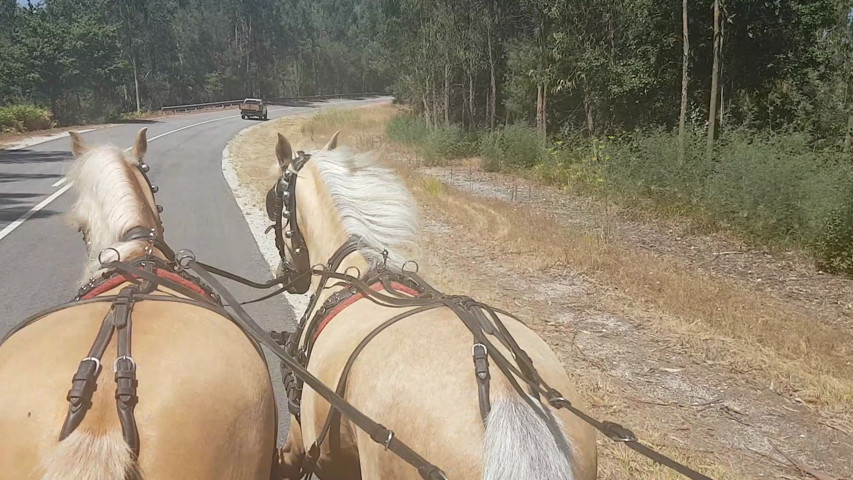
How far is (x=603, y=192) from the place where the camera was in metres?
15.1

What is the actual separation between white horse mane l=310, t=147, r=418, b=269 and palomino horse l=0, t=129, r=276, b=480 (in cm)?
107

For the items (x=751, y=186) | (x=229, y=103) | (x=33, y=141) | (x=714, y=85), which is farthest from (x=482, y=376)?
(x=229, y=103)

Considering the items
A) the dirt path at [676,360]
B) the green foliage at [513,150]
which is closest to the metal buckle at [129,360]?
the dirt path at [676,360]

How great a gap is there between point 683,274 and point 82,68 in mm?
46785

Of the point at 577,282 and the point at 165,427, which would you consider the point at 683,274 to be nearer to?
the point at 577,282

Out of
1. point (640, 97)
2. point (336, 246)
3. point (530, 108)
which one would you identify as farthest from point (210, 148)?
point (336, 246)

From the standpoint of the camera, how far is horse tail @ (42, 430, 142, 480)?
5.98 feet

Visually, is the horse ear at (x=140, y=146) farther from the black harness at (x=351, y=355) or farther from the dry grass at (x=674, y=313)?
the dry grass at (x=674, y=313)

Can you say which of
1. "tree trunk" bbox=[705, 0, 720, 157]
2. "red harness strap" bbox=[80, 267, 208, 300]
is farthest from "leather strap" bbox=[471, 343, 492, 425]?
"tree trunk" bbox=[705, 0, 720, 157]

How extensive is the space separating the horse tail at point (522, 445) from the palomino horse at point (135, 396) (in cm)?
90

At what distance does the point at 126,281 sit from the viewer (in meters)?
2.82

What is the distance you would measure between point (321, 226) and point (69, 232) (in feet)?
27.8

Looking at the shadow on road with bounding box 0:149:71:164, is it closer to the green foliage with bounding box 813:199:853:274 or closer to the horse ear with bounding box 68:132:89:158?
the horse ear with bounding box 68:132:89:158

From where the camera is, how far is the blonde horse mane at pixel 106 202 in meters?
3.19
